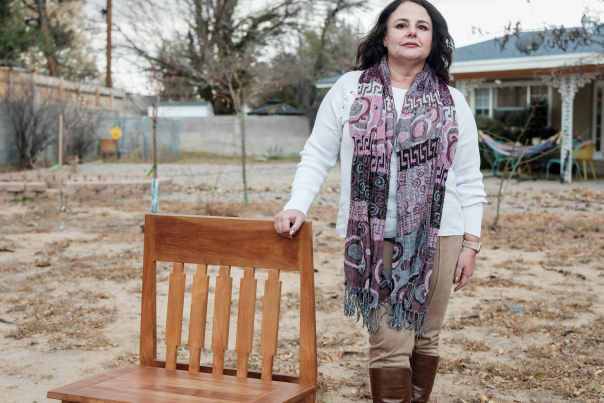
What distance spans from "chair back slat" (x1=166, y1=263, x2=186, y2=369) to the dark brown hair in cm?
98

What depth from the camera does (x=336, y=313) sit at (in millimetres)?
4355

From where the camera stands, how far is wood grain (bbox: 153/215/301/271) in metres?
1.98

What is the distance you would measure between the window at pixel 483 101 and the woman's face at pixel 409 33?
598 inches

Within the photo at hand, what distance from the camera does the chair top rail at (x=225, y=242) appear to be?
6.45 ft

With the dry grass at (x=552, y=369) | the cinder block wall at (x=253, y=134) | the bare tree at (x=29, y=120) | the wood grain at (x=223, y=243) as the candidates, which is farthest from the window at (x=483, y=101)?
the wood grain at (x=223, y=243)

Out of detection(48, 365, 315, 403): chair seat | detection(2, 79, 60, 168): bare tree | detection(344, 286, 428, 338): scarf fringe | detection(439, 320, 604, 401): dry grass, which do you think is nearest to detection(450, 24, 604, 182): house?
detection(439, 320, 604, 401): dry grass

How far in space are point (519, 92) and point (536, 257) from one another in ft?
36.6

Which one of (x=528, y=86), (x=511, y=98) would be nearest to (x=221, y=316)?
(x=528, y=86)

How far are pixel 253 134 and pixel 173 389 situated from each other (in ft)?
67.8

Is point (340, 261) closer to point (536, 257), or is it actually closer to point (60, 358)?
point (536, 257)

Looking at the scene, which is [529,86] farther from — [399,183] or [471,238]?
[399,183]

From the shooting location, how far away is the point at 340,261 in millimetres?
6117

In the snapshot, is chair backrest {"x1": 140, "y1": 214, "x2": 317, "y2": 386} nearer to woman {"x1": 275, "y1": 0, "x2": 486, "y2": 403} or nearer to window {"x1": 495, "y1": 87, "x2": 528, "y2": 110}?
woman {"x1": 275, "y1": 0, "x2": 486, "y2": 403}

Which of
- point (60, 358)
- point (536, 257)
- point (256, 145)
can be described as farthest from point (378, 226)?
point (256, 145)
